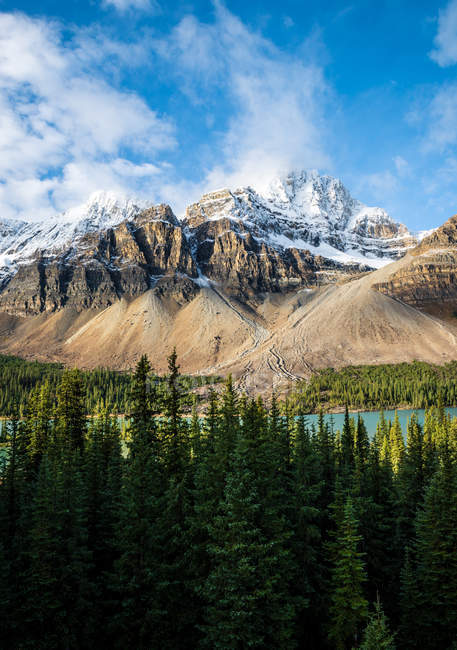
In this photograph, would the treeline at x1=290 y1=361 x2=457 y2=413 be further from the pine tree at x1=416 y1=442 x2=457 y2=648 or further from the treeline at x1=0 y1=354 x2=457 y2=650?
the treeline at x1=0 y1=354 x2=457 y2=650

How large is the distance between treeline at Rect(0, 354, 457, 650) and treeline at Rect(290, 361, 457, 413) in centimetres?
10282

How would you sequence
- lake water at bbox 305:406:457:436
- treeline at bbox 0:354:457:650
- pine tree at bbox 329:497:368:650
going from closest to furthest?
treeline at bbox 0:354:457:650, pine tree at bbox 329:497:368:650, lake water at bbox 305:406:457:436

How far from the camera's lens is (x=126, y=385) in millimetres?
150000

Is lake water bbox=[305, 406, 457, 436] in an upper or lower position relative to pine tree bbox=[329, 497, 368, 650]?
lower

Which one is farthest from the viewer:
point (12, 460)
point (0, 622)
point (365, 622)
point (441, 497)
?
point (12, 460)

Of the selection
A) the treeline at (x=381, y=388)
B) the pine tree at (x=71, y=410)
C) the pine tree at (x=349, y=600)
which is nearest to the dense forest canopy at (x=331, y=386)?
the treeline at (x=381, y=388)

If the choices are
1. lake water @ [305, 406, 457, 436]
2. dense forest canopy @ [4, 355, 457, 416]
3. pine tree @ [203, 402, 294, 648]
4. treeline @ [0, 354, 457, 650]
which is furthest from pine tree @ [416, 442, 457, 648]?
dense forest canopy @ [4, 355, 457, 416]

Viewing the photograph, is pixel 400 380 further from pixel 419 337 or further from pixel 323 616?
pixel 323 616

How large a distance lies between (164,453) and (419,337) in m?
180

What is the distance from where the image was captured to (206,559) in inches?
837

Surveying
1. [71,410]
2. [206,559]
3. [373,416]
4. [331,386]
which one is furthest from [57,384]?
[206,559]

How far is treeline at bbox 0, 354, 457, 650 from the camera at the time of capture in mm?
18453

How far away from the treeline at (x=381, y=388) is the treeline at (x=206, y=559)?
103 meters

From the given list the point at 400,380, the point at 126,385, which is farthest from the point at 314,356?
the point at 126,385
